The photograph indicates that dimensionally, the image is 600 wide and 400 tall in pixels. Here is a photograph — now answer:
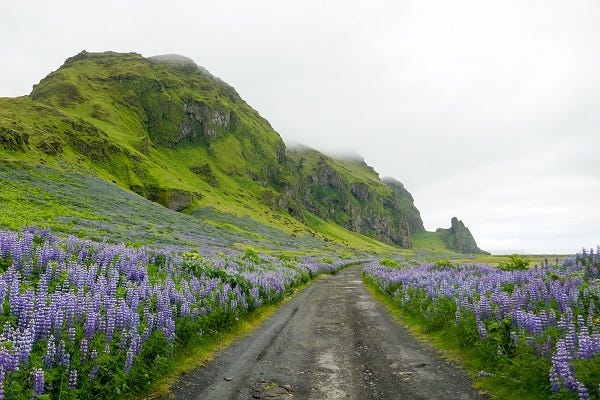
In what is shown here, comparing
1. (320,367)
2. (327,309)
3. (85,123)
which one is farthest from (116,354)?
(85,123)

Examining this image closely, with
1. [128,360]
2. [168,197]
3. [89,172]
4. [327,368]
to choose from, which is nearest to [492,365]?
[327,368]

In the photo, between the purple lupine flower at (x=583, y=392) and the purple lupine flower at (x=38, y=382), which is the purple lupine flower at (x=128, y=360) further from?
the purple lupine flower at (x=583, y=392)

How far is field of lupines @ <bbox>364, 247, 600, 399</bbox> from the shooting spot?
7637 millimetres

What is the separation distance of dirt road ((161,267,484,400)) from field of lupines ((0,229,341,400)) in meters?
1.25

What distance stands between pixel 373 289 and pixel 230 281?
51.2 ft

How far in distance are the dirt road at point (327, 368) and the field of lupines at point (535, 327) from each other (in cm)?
107

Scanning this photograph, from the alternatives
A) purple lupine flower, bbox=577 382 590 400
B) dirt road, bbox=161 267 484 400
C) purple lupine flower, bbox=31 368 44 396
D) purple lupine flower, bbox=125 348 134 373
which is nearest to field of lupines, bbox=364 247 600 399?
purple lupine flower, bbox=577 382 590 400

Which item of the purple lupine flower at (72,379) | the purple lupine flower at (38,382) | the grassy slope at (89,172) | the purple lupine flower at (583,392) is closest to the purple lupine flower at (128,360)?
the purple lupine flower at (72,379)

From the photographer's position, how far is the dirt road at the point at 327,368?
31.5 feet

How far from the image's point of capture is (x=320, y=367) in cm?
1158

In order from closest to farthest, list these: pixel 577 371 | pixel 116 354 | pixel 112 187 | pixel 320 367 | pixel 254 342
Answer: pixel 577 371 → pixel 116 354 → pixel 320 367 → pixel 254 342 → pixel 112 187

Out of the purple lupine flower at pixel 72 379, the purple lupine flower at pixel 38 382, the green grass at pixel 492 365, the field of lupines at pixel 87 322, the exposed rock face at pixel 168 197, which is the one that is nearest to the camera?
the purple lupine flower at pixel 38 382

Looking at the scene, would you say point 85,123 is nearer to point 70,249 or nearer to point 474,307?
point 70,249

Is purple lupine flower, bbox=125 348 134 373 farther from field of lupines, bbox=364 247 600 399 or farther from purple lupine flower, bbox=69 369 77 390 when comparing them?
field of lupines, bbox=364 247 600 399
